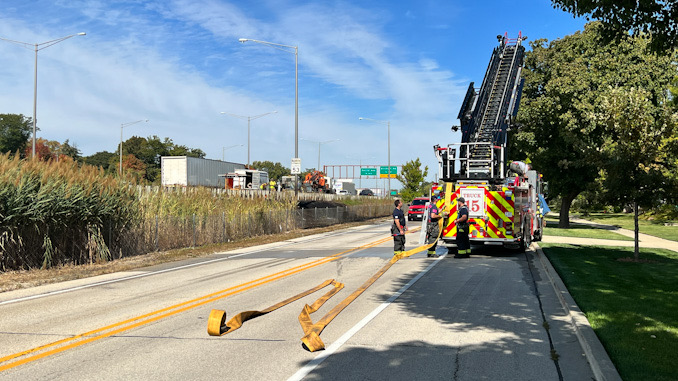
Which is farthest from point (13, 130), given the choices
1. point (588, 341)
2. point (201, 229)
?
point (588, 341)

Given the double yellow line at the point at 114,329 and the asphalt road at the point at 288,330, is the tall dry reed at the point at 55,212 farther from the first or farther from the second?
the double yellow line at the point at 114,329

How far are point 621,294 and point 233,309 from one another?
6642 millimetres

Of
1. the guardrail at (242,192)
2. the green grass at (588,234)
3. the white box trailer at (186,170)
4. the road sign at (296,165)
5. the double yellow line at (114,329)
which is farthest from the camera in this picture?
the white box trailer at (186,170)

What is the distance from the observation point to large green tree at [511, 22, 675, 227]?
29594mm

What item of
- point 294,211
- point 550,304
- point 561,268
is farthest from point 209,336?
point 294,211

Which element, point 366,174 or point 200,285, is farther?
point 366,174

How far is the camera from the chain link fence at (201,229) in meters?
18.3

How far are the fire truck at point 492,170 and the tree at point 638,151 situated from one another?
3074 mm

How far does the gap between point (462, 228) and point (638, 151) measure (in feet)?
15.9

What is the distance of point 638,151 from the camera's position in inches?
555

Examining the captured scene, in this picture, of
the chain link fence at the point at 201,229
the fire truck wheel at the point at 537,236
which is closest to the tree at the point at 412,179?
the chain link fence at the point at 201,229

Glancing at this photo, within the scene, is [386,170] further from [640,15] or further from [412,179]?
[640,15]

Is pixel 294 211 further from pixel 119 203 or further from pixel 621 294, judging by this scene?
pixel 621 294

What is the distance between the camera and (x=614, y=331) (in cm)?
730
